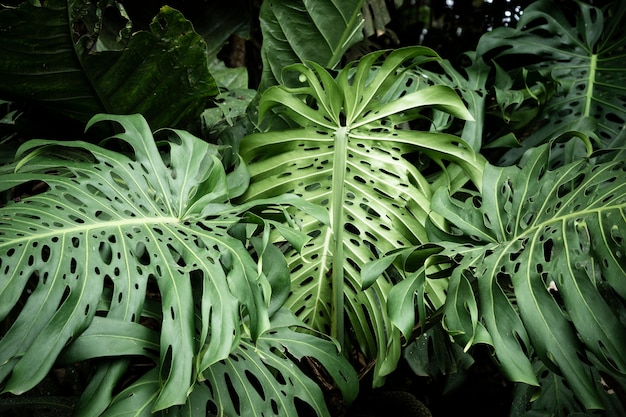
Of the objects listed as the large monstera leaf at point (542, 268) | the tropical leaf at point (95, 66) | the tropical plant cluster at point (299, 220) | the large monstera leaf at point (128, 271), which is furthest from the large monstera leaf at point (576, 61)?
the large monstera leaf at point (128, 271)

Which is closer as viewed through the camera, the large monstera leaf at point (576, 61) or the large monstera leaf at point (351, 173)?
the large monstera leaf at point (351, 173)

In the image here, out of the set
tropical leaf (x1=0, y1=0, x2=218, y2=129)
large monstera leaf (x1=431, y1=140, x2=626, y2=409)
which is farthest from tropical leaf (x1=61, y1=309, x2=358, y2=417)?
tropical leaf (x1=0, y1=0, x2=218, y2=129)

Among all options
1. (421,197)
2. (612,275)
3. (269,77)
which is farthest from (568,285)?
(269,77)

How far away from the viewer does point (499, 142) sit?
1.32 m

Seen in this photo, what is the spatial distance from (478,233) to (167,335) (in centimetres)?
55

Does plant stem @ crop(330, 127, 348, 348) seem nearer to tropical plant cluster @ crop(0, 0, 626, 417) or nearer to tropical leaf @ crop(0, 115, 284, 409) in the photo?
tropical plant cluster @ crop(0, 0, 626, 417)

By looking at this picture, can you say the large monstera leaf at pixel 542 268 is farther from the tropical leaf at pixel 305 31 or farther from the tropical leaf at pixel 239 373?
the tropical leaf at pixel 305 31

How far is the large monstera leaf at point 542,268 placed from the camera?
74cm

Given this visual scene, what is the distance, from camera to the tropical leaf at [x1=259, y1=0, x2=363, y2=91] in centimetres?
131

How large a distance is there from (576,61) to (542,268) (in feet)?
3.25

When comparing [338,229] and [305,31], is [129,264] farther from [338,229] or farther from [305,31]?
[305,31]

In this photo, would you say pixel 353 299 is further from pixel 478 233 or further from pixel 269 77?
pixel 269 77

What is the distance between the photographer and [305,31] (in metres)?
1.35

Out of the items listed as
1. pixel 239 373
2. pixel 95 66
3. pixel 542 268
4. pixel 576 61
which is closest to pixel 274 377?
pixel 239 373
